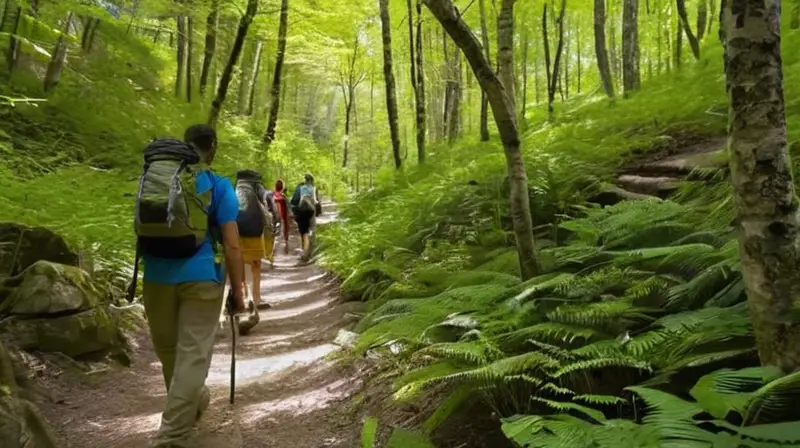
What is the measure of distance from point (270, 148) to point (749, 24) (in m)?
18.7

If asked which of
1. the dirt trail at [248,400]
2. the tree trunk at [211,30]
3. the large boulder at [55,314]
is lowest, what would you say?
the dirt trail at [248,400]

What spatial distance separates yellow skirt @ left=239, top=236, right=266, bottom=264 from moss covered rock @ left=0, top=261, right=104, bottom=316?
2.44m

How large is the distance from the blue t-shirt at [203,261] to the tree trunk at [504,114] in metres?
2.04

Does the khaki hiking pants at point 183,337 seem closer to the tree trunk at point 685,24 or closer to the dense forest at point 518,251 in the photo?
the dense forest at point 518,251

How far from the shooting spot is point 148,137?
44.9 ft

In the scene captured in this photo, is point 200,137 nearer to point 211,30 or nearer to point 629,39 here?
point 211,30

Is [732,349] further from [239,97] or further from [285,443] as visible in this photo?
[239,97]

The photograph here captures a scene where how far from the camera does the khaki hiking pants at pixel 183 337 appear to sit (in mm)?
3635

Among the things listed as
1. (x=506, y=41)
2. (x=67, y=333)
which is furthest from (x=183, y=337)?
(x=506, y=41)

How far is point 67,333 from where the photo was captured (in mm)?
5258

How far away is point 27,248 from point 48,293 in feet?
2.72

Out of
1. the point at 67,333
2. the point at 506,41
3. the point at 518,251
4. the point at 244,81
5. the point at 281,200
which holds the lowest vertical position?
the point at 67,333

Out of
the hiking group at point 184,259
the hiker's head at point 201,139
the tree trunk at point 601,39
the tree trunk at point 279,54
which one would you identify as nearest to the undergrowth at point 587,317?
the hiking group at point 184,259

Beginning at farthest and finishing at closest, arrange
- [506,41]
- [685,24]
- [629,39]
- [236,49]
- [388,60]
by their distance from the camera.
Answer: [388,60] < [629,39] < [236,49] < [685,24] < [506,41]
